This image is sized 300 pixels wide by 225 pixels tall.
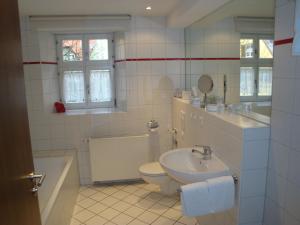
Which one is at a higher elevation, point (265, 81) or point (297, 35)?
point (297, 35)

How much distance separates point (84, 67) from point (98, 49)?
325mm

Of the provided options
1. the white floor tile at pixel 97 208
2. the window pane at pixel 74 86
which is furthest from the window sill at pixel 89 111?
the white floor tile at pixel 97 208

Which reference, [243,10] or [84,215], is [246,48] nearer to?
[243,10]

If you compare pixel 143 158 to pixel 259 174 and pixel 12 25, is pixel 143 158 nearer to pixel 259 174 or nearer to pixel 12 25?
pixel 259 174

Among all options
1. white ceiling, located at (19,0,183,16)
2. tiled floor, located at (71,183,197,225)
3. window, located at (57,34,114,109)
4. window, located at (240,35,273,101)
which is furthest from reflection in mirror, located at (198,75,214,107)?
window, located at (57,34,114,109)

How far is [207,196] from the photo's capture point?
5.47 feet

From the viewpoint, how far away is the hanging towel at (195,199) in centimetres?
165

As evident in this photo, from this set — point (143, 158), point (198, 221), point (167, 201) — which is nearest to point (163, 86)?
point (143, 158)

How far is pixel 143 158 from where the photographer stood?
3.44 m

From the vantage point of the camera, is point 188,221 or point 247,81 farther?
point 188,221

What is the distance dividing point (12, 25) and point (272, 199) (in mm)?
1813

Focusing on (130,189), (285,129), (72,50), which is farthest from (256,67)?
(72,50)

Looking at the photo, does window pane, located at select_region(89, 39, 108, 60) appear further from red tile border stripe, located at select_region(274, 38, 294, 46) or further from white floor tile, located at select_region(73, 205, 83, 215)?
red tile border stripe, located at select_region(274, 38, 294, 46)

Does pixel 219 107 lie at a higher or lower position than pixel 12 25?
lower
